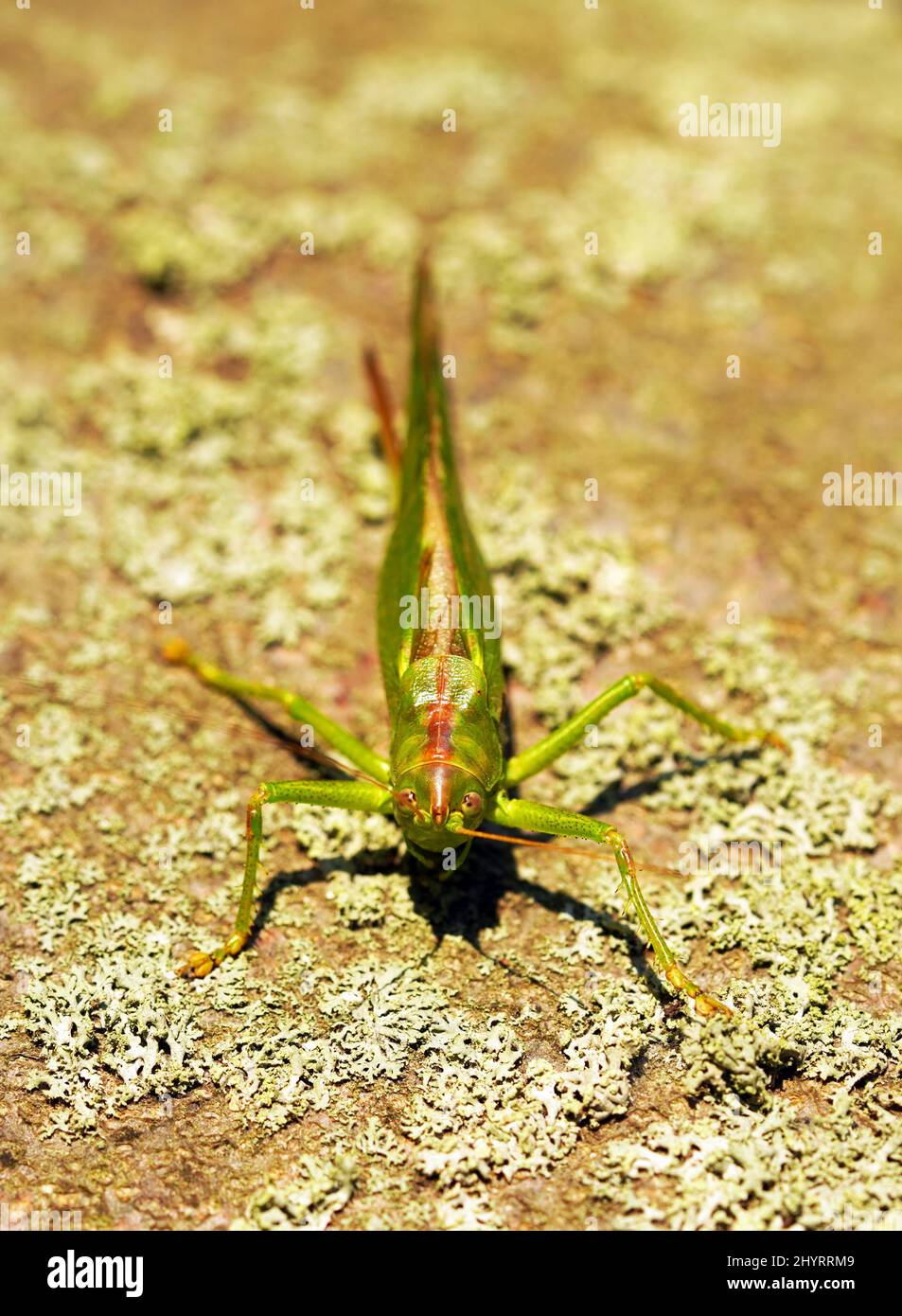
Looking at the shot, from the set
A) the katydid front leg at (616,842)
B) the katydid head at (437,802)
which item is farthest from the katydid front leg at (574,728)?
the katydid head at (437,802)

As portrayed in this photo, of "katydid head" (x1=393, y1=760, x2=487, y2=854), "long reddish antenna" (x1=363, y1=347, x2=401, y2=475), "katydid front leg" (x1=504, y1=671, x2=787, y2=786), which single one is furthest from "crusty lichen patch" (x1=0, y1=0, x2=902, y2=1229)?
"katydid head" (x1=393, y1=760, x2=487, y2=854)

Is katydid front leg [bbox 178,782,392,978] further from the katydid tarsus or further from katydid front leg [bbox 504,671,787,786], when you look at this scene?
katydid front leg [bbox 504,671,787,786]

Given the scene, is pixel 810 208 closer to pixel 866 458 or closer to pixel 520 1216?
pixel 866 458

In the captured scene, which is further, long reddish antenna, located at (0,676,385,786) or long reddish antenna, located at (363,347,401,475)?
long reddish antenna, located at (363,347,401,475)

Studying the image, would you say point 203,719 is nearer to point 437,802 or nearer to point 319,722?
point 319,722

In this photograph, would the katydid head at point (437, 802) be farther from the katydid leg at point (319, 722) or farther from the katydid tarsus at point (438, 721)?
the katydid leg at point (319, 722)

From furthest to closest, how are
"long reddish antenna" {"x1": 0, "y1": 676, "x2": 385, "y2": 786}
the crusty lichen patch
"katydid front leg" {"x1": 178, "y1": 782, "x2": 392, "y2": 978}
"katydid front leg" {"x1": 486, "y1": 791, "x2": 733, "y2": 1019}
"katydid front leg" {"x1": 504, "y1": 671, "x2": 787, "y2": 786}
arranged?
"long reddish antenna" {"x1": 0, "y1": 676, "x2": 385, "y2": 786} < "katydid front leg" {"x1": 504, "y1": 671, "x2": 787, "y2": 786} < "katydid front leg" {"x1": 178, "y1": 782, "x2": 392, "y2": 978} < "katydid front leg" {"x1": 486, "y1": 791, "x2": 733, "y2": 1019} < the crusty lichen patch
